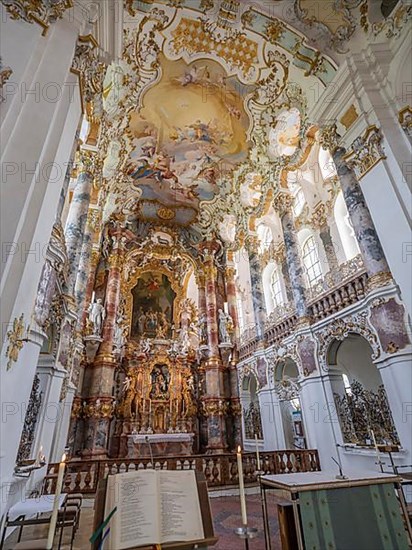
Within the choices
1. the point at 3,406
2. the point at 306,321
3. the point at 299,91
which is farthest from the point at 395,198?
the point at 3,406

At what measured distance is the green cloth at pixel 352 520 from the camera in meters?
2.70

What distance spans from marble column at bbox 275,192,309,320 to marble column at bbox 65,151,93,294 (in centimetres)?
700

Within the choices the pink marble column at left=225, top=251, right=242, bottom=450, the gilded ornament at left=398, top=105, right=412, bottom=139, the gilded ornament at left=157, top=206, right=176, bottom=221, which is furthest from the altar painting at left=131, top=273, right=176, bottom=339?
the gilded ornament at left=398, top=105, right=412, bottom=139

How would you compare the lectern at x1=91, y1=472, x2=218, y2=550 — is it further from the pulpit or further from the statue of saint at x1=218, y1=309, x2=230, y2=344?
the statue of saint at x1=218, y1=309, x2=230, y2=344

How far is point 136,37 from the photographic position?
9617 millimetres

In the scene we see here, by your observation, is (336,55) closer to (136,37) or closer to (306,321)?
(136,37)

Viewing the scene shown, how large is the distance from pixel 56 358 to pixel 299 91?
11.3 m

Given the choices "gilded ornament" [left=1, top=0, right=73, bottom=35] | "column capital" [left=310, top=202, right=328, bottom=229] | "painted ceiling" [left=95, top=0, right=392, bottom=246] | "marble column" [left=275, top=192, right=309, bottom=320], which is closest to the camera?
"gilded ornament" [left=1, top=0, right=73, bottom=35]

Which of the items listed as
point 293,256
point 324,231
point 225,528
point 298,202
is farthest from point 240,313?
point 225,528

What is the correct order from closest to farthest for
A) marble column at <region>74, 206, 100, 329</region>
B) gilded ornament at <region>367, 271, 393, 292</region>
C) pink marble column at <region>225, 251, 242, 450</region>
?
gilded ornament at <region>367, 271, 393, 292</region> → marble column at <region>74, 206, 100, 329</region> → pink marble column at <region>225, 251, 242, 450</region>

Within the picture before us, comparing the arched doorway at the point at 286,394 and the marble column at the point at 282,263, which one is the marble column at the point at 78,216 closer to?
the arched doorway at the point at 286,394

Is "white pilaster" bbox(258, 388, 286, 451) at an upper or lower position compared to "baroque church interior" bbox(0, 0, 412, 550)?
lower

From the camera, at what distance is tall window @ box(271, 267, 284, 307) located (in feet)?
42.8

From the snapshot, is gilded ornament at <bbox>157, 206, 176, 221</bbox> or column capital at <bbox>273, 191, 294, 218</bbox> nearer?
column capital at <bbox>273, 191, 294, 218</bbox>
